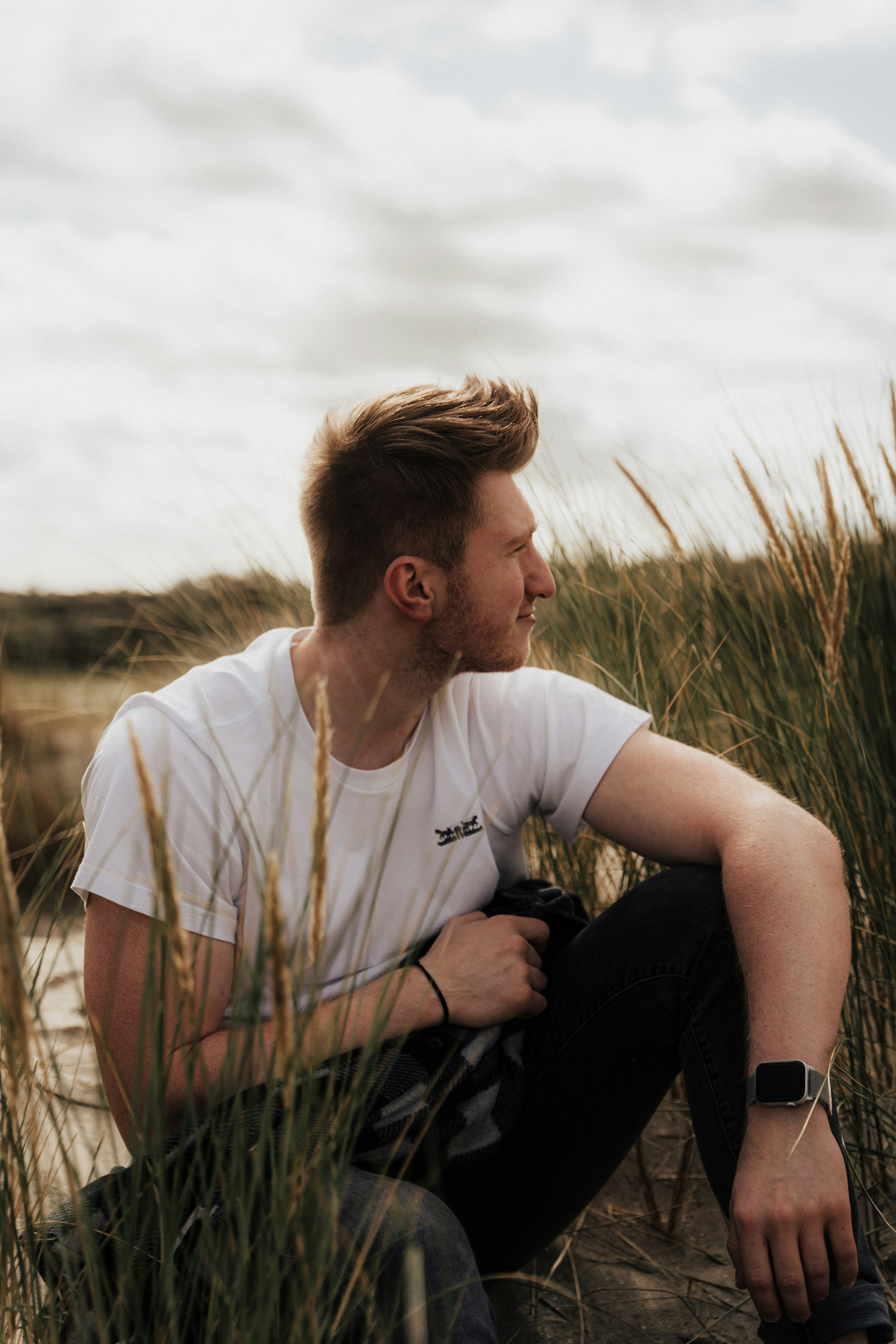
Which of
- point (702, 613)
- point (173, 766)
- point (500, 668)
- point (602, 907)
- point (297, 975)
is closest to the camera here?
point (297, 975)

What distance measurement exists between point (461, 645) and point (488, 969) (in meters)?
0.55

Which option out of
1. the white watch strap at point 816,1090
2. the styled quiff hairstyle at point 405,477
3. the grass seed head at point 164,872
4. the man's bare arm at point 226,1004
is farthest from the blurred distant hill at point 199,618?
the grass seed head at point 164,872

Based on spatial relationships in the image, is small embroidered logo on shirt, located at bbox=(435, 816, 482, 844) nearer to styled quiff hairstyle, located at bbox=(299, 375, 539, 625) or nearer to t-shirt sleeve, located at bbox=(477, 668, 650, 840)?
t-shirt sleeve, located at bbox=(477, 668, 650, 840)

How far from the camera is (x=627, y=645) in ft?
7.53

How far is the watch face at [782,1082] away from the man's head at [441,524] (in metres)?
0.74

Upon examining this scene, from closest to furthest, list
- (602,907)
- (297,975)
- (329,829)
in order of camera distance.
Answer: (297,975) → (329,829) → (602,907)

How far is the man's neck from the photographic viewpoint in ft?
5.44

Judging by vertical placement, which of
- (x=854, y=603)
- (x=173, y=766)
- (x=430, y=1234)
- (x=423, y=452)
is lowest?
(x=430, y=1234)

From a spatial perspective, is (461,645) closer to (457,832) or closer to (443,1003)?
(457,832)

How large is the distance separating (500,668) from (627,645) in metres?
0.73

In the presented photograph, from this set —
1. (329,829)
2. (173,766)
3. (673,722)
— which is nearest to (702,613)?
(673,722)

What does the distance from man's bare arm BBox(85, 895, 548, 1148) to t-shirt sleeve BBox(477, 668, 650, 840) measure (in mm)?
216

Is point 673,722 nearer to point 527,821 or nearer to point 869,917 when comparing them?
point 527,821

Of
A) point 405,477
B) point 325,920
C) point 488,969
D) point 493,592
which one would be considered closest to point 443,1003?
point 488,969
